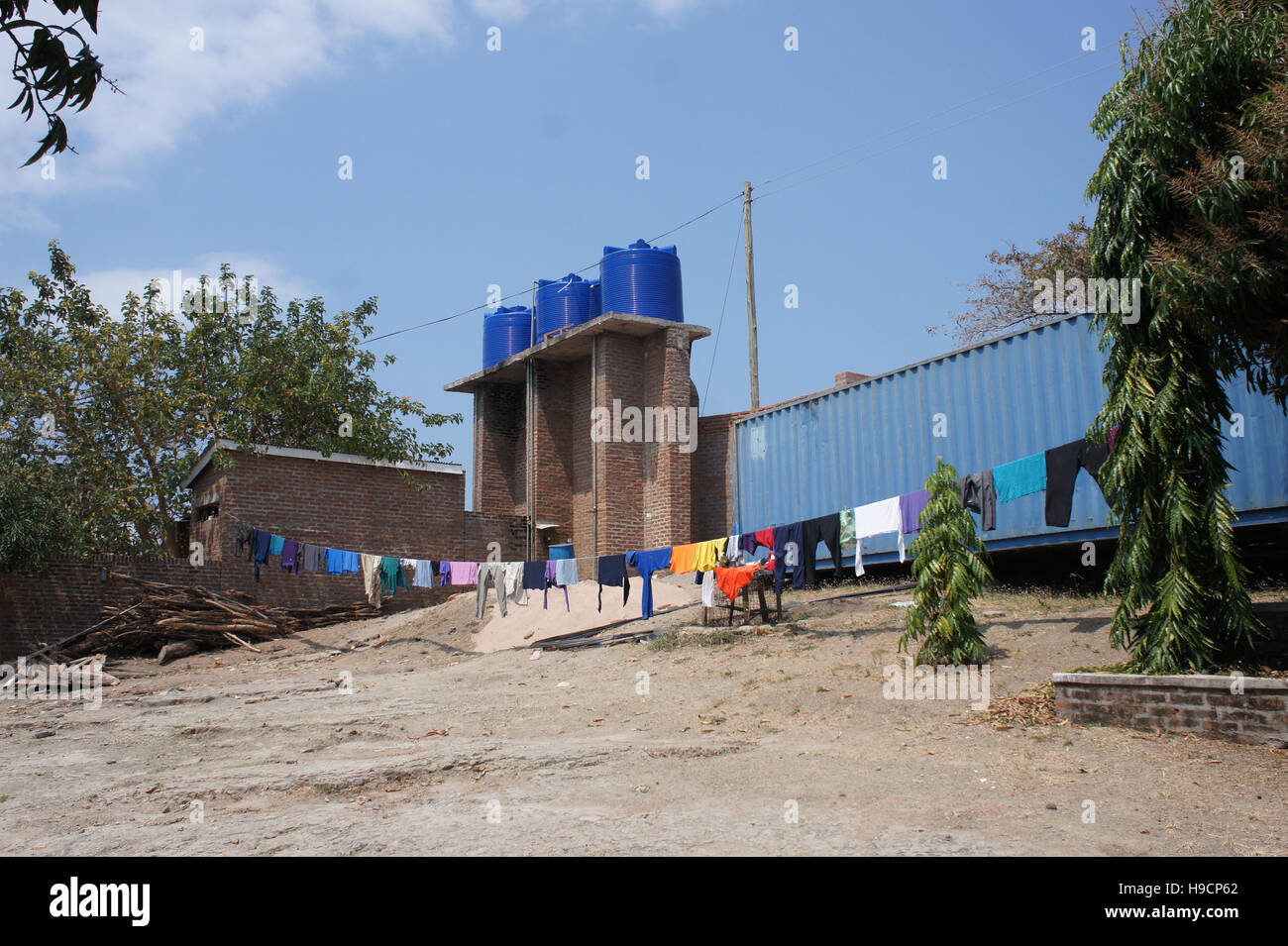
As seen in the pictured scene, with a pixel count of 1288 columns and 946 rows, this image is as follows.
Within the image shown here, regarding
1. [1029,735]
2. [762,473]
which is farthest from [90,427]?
[1029,735]

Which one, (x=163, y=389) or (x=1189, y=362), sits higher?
(x=163, y=389)

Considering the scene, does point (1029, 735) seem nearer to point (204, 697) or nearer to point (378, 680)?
point (378, 680)

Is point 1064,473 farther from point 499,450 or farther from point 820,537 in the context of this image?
point 499,450

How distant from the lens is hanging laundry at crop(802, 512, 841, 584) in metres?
12.0

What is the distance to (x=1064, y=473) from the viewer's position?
10094 millimetres

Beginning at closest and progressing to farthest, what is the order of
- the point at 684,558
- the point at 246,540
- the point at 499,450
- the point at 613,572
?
1. the point at 684,558
2. the point at 613,572
3. the point at 246,540
4. the point at 499,450

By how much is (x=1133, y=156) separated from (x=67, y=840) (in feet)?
31.6

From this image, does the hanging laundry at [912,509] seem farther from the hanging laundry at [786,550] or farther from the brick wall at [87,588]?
the brick wall at [87,588]

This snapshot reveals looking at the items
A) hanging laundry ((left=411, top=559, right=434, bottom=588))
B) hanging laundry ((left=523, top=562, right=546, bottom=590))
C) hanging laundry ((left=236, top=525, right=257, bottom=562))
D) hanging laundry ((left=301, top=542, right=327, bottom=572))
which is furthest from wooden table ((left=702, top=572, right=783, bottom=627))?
hanging laundry ((left=236, top=525, right=257, bottom=562))

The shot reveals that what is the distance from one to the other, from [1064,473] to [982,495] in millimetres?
902

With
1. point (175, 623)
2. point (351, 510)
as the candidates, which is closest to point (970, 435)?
point (351, 510)

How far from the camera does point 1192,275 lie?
7.13m

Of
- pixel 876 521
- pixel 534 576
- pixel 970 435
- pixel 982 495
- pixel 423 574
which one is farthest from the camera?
pixel 423 574

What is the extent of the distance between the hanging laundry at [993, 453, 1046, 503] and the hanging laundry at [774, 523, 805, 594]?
262cm
